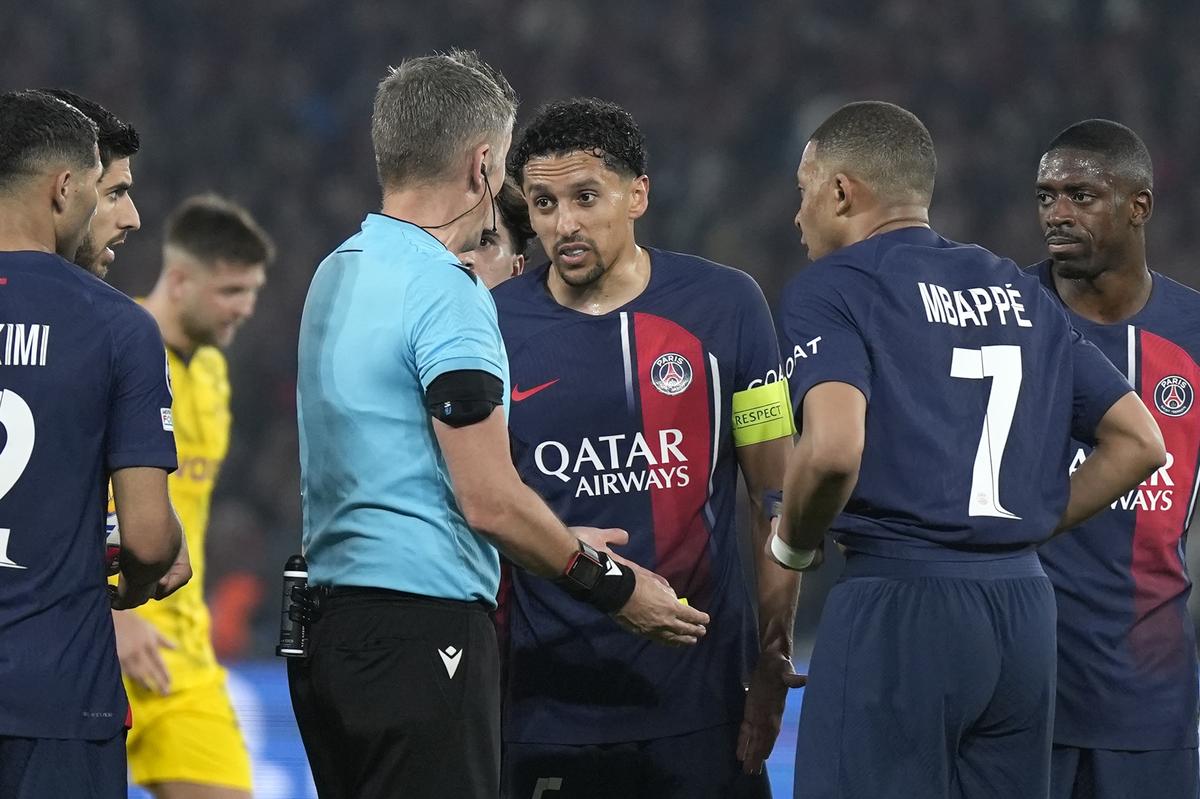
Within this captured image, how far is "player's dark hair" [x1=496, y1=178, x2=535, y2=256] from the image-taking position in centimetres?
474

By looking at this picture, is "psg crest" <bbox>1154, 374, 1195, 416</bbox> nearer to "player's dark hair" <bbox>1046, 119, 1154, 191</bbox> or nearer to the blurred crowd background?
"player's dark hair" <bbox>1046, 119, 1154, 191</bbox>

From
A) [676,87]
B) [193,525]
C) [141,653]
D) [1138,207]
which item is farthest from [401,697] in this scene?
[676,87]

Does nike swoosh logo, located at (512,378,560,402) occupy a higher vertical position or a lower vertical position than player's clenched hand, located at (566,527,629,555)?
higher

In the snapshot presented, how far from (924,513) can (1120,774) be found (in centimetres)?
118

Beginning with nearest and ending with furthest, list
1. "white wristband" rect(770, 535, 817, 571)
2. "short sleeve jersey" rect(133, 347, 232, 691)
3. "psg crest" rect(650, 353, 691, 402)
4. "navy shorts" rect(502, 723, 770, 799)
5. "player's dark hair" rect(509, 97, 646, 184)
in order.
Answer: "white wristband" rect(770, 535, 817, 571) < "navy shorts" rect(502, 723, 770, 799) < "psg crest" rect(650, 353, 691, 402) < "player's dark hair" rect(509, 97, 646, 184) < "short sleeve jersey" rect(133, 347, 232, 691)

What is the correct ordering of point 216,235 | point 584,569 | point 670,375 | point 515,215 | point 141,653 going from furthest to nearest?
point 216,235 → point 141,653 → point 515,215 → point 670,375 → point 584,569

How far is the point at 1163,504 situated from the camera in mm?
4129

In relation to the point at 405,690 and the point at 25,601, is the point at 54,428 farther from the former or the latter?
the point at 405,690

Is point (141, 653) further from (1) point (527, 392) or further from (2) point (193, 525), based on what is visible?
(1) point (527, 392)

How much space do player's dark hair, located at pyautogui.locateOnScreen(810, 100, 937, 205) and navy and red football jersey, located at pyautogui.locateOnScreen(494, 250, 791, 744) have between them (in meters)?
0.61

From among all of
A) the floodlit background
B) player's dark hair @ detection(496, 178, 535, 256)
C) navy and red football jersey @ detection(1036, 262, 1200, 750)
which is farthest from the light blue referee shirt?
the floodlit background

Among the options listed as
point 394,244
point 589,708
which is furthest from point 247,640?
point 394,244

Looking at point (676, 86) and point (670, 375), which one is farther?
point (676, 86)

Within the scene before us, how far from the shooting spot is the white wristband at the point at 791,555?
3.53 meters
